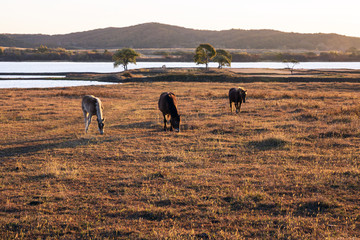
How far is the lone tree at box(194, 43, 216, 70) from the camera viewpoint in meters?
99.1

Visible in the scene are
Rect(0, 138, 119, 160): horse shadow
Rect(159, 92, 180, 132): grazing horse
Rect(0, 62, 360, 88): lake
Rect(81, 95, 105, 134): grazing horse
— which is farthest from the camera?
Rect(0, 62, 360, 88): lake

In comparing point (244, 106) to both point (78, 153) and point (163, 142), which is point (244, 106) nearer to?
point (163, 142)

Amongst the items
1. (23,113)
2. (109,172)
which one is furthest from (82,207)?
(23,113)

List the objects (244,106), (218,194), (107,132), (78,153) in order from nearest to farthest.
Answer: (218,194)
(78,153)
(107,132)
(244,106)

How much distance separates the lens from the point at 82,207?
27.0ft

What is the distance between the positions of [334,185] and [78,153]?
9799 millimetres

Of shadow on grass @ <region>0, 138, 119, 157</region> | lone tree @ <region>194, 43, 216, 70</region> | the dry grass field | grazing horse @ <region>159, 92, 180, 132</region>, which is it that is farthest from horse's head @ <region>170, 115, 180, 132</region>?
lone tree @ <region>194, 43, 216, 70</region>

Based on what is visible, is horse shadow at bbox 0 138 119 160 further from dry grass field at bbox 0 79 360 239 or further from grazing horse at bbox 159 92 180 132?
grazing horse at bbox 159 92 180 132

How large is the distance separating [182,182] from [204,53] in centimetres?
9392

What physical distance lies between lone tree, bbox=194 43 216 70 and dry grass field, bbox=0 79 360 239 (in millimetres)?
82364

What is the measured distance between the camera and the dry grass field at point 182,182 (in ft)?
23.7

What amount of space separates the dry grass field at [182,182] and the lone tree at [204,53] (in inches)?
3243

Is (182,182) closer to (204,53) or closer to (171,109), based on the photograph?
(171,109)

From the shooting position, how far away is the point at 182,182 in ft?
32.7
